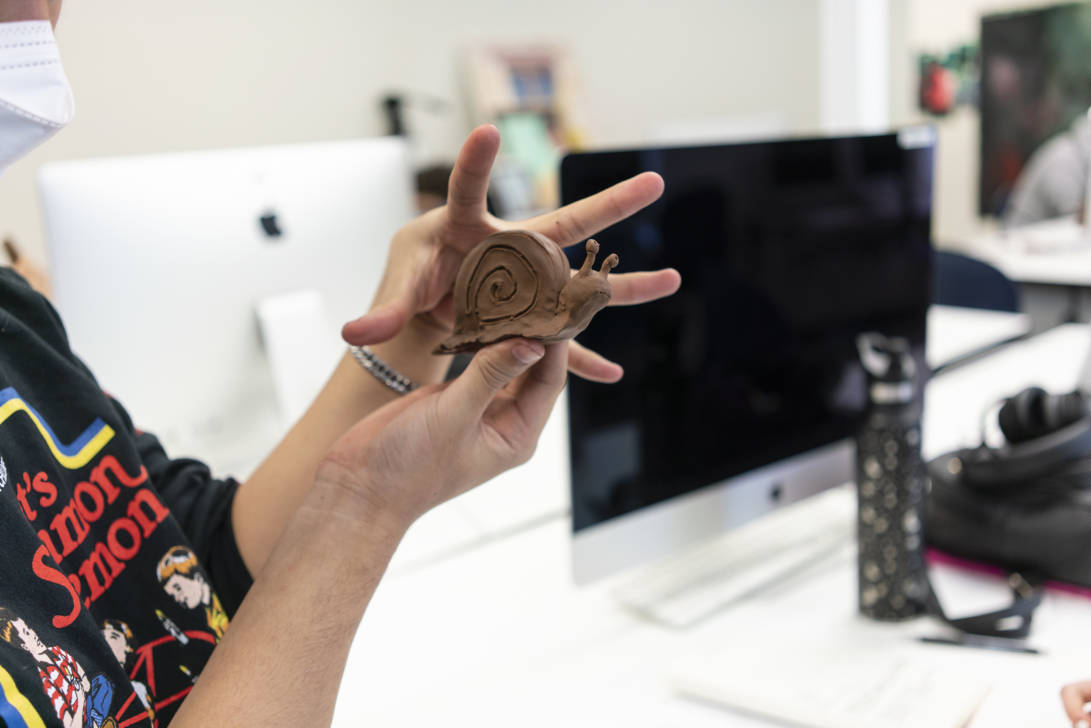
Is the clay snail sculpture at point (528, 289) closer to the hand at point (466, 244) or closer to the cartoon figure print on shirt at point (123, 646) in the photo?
the hand at point (466, 244)

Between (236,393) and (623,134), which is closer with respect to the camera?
(236,393)

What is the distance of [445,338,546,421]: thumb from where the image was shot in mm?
603

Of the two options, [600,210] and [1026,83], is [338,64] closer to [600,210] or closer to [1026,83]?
[600,210]

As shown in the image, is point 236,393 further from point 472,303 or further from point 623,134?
point 623,134

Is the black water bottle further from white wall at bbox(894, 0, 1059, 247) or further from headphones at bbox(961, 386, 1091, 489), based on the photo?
white wall at bbox(894, 0, 1059, 247)

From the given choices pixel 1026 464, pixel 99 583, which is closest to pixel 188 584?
pixel 99 583

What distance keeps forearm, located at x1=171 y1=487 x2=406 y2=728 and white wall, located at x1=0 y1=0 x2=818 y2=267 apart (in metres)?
2.39

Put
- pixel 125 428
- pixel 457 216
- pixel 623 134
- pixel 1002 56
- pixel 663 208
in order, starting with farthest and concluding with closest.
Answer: pixel 1002 56, pixel 623 134, pixel 663 208, pixel 125 428, pixel 457 216

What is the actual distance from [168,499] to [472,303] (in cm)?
41

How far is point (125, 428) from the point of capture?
2.75 ft

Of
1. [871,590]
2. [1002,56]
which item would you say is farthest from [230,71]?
[1002,56]

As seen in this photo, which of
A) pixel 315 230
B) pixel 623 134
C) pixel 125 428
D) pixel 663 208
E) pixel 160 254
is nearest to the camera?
pixel 125 428

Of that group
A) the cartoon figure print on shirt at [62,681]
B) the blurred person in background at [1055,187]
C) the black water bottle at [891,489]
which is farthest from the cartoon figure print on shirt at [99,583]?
the blurred person in background at [1055,187]

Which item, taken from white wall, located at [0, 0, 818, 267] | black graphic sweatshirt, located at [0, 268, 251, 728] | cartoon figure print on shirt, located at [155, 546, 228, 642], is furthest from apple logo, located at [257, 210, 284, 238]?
white wall, located at [0, 0, 818, 267]
